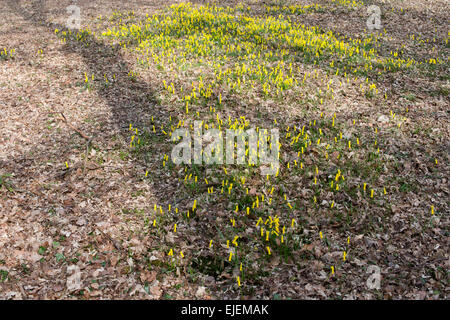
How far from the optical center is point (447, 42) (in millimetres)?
11383

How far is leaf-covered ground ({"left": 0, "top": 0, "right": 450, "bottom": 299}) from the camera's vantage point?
470cm

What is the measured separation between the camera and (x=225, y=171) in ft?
20.7

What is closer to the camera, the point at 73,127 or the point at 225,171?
the point at 225,171

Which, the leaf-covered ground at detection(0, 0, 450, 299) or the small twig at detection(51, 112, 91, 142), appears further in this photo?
the small twig at detection(51, 112, 91, 142)

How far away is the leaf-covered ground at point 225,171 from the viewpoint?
4.70m

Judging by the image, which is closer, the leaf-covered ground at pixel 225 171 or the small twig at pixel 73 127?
the leaf-covered ground at pixel 225 171

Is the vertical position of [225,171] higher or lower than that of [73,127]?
lower

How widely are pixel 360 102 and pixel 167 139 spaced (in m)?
4.94

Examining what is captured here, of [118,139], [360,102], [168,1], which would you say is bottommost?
[118,139]
